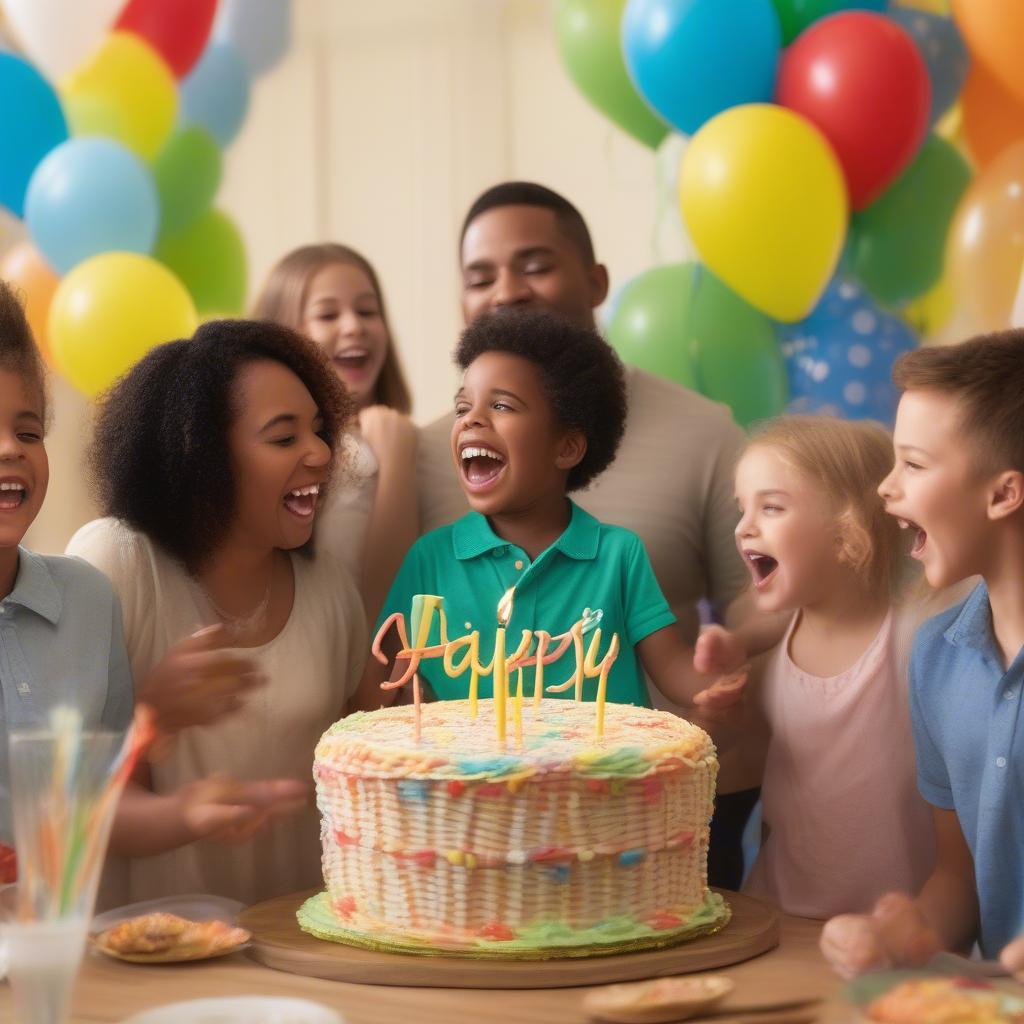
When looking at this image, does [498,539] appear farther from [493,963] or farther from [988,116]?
[988,116]

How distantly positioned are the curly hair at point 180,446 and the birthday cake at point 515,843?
0.48 metres

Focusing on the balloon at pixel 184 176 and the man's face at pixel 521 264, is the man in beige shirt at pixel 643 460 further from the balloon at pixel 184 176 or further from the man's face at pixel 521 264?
the balloon at pixel 184 176

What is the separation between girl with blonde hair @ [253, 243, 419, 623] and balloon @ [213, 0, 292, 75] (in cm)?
116

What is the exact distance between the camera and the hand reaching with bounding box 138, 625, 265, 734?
166 cm

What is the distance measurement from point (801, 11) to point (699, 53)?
29cm

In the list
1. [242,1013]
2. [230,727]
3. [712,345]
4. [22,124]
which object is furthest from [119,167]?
[242,1013]

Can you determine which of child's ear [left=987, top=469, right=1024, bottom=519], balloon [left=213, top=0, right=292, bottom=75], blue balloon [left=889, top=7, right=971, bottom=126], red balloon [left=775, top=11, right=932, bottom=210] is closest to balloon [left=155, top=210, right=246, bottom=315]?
balloon [left=213, top=0, right=292, bottom=75]

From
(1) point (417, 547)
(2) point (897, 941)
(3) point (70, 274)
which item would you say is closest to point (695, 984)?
(2) point (897, 941)

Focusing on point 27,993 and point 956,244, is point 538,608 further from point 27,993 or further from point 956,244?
point 956,244

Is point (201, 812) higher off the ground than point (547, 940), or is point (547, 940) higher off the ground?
point (201, 812)

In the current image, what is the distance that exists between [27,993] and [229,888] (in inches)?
29.9

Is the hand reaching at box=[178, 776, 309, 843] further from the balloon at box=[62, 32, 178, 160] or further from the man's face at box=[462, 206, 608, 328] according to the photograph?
the balloon at box=[62, 32, 178, 160]

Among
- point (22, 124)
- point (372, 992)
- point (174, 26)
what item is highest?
point (174, 26)

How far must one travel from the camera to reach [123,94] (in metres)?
3.46
